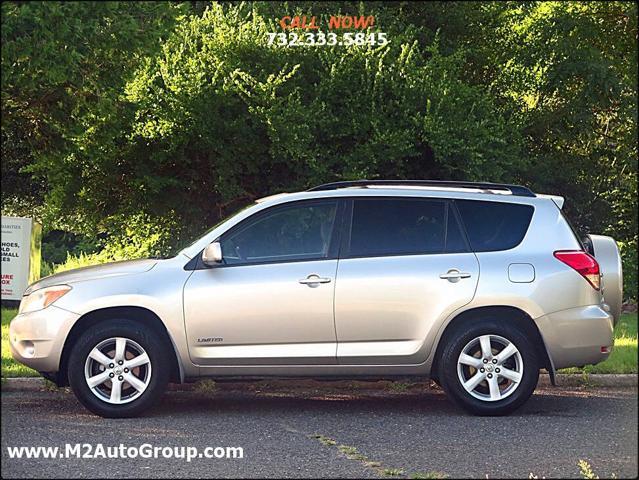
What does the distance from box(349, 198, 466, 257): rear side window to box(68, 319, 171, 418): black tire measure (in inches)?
70.3

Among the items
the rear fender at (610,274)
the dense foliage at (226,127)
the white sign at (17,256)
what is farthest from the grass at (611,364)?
the dense foliage at (226,127)

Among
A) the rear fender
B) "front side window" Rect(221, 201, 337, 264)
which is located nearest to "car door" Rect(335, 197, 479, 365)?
"front side window" Rect(221, 201, 337, 264)

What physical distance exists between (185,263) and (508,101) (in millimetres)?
11797

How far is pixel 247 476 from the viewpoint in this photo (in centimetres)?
697

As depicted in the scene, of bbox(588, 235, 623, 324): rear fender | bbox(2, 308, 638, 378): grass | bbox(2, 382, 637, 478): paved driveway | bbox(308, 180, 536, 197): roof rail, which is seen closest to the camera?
bbox(2, 382, 637, 478): paved driveway

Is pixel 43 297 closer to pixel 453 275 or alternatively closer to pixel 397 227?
pixel 397 227

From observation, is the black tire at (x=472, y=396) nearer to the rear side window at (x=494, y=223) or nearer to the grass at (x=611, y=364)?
the rear side window at (x=494, y=223)

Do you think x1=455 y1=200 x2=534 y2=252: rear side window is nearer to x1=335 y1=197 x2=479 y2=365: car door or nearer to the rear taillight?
x1=335 y1=197 x2=479 y2=365: car door

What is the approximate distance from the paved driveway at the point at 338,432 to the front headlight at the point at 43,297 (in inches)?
34.4

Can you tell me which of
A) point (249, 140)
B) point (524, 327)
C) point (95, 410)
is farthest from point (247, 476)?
point (249, 140)

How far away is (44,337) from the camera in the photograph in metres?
9.10

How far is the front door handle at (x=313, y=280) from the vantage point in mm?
9109

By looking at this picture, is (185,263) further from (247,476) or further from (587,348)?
(587,348)

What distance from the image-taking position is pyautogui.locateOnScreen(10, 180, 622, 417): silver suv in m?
9.05
